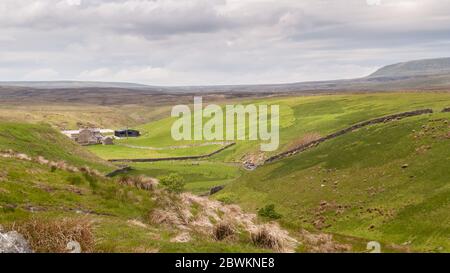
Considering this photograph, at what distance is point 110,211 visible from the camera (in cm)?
3039

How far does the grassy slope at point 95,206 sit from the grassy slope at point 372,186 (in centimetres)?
1104

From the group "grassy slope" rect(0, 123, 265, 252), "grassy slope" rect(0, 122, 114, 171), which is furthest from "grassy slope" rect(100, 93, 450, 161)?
"grassy slope" rect(0, 123, 265, 252)

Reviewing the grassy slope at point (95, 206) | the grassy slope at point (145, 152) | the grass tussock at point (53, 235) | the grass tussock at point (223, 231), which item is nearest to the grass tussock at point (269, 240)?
the grassy slope at point (95, 206)

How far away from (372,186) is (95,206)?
115 feet

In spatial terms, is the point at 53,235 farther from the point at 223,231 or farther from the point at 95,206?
the point at 95,206

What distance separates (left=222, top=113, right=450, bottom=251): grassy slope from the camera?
4219cm

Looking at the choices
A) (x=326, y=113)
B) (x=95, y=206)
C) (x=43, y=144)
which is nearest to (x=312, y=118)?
(x=326, y=113)

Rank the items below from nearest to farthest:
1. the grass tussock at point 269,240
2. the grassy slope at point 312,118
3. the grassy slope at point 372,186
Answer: the grass tussock at point 269,240, the grassy slope at point 372,186, the grassy slope at point 312,118

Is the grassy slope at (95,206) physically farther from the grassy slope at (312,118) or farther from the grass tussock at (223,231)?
the grassy slope at (312,118)

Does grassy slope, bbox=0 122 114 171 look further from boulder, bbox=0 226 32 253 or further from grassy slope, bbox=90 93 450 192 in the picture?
boulder, bbox=0 226 32 253

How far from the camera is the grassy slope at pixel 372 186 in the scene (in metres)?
42.2

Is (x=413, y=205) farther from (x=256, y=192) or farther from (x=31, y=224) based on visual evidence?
(x=31, y=224)

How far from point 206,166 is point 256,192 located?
4461 cm

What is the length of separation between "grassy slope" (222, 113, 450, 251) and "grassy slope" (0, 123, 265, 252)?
11043 mm
